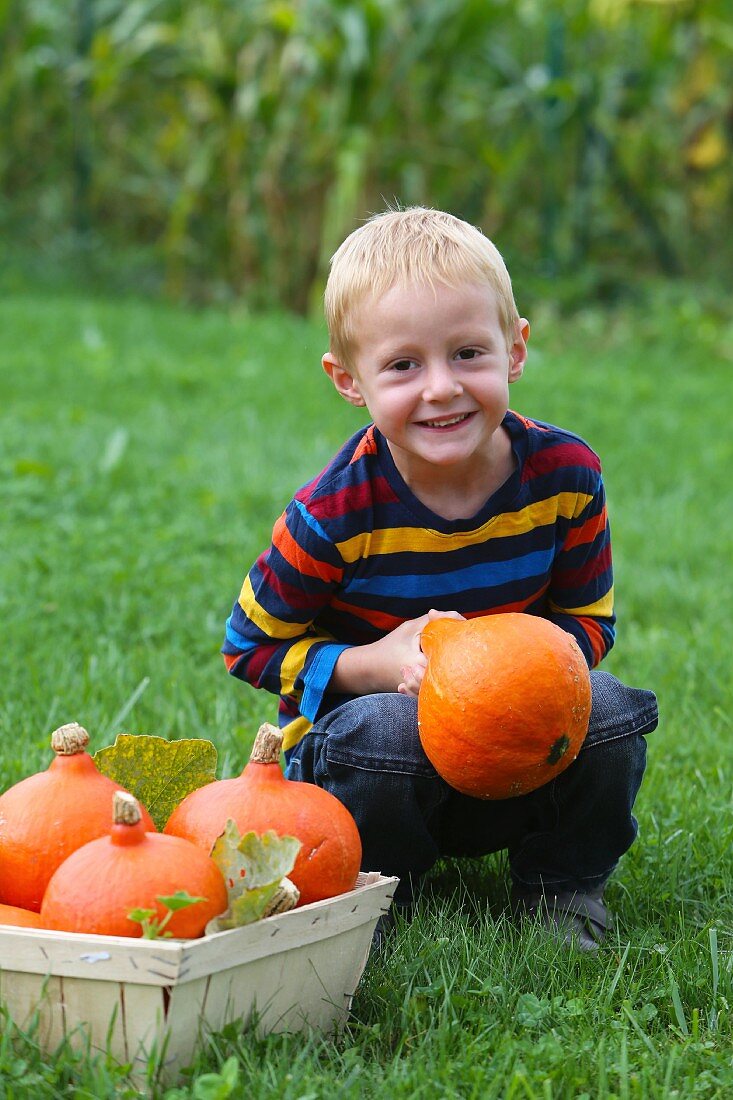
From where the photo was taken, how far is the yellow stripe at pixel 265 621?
249cm

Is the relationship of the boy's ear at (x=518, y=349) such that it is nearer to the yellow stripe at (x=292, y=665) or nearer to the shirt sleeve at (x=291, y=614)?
the shirt sleeve at (x=291, y=614)

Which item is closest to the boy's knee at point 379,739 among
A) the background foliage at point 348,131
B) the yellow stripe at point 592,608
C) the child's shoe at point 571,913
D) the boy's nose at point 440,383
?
the child's shoe at point 571,913

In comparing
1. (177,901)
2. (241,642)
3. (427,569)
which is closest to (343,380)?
(427,569)

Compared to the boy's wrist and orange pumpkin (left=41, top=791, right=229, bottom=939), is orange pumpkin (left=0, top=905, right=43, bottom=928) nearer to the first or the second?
orange pumpkin (left=41, top=791, right=229, bottom=939)

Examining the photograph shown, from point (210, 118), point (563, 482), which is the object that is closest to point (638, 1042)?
point (563, 482)

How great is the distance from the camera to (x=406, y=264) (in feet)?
7.59

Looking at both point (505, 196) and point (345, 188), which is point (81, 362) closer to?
point (345, 188)

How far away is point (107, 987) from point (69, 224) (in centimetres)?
1049

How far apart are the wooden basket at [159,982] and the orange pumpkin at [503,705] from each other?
1.14ft

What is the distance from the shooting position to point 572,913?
2.36 m

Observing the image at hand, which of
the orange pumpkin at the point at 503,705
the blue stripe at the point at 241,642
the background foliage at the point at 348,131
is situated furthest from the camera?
the background foliage at the point at 348,131

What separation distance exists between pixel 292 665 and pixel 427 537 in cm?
33

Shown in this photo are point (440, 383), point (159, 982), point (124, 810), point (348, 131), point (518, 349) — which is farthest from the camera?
point (348, 131)

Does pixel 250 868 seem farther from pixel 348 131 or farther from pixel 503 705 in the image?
pixel 348 131
